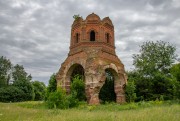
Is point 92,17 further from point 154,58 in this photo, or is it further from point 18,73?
point 18,73

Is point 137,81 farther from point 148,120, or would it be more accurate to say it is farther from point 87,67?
point 148,120

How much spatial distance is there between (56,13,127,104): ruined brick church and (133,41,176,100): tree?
5634 mm

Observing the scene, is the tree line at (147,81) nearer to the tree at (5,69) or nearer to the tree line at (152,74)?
the tree line at (152,74)

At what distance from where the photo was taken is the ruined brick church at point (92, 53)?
24.2 m

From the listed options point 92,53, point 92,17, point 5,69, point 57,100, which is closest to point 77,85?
point 92,53

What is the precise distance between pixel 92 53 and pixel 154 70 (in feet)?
40.8

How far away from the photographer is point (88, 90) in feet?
76.4

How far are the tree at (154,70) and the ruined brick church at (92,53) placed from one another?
563 centimetres

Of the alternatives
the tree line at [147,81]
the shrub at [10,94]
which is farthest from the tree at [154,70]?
the shrub at [10,94]

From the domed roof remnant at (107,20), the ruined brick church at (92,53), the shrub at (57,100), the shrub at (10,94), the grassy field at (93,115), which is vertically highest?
the domed roof remnant at (107,20)

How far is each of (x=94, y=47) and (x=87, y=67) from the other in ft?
10.5

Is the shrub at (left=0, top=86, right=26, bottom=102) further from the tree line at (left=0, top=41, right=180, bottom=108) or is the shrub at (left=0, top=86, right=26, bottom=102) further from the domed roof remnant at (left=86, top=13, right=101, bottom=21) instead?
the domed roof remnant at (left=86, top=13, right=101, bottom=21)

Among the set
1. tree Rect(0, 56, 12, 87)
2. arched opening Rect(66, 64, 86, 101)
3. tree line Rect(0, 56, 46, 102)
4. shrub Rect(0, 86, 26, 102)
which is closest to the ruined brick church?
arched opening Rect(66, 64, 86, 101)

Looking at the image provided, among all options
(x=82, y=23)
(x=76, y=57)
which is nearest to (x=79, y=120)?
(x=76, y=57)
